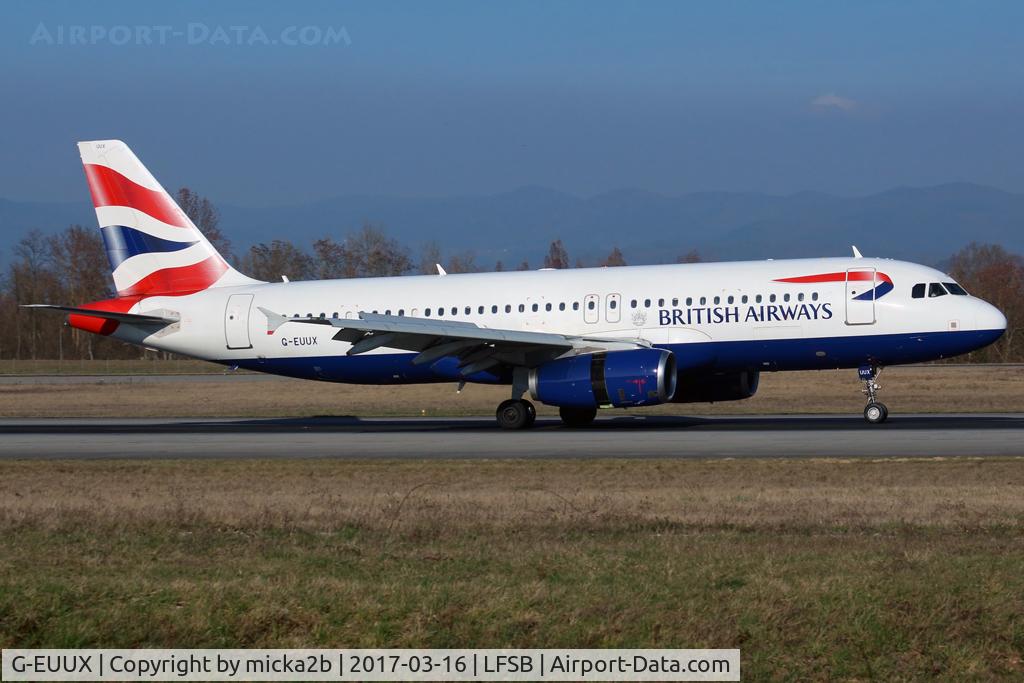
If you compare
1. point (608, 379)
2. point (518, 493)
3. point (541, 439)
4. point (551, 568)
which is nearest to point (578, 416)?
point (608, 379)

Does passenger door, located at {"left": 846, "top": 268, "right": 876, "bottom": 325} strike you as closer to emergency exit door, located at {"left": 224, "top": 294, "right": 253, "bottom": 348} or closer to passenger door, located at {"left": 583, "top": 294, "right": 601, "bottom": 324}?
passenger door, located at {"left": 583, "top": 294, "right": 601, "bottom": 324}

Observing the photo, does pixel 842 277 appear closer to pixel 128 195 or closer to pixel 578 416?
pixel 578 416

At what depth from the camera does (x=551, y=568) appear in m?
11.4

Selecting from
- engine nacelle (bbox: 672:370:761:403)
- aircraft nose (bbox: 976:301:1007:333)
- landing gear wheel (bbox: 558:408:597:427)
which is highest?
aircraft nose (bbox: 976:301:1007:333)

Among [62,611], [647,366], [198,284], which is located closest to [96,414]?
[198,284]

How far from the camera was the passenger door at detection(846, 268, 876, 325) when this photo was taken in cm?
2955

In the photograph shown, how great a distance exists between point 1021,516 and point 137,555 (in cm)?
963

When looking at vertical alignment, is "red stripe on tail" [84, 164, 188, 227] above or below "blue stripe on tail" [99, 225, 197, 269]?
above

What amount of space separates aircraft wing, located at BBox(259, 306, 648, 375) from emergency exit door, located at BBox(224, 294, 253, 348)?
3.62m

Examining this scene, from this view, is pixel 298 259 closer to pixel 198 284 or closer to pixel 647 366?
pixel 198 284

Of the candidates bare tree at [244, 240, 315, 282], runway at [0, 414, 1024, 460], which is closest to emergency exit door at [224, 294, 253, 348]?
runway at [0, 414, 1024, 460]

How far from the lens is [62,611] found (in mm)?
9758

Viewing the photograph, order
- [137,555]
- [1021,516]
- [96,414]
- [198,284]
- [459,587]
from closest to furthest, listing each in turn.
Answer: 1. [459,587]
2. [137,555]
3. [1021,516]
4. [198,284]
5. [96,414]

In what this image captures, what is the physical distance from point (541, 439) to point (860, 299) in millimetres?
8168
